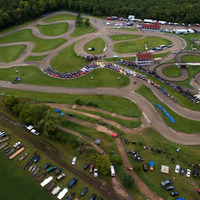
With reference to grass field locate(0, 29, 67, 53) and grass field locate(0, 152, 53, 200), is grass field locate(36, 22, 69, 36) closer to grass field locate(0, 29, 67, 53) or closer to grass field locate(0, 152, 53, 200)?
grass field locate(0, 29, 67, 53)

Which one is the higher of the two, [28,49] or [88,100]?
[28,49]

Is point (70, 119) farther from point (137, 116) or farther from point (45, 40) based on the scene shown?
point (45, 40)

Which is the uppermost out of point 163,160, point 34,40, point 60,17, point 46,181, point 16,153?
point 60,17

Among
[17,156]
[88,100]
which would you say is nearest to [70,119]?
[88,100]

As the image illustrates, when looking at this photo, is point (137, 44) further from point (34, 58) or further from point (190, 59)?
point (34, 58)

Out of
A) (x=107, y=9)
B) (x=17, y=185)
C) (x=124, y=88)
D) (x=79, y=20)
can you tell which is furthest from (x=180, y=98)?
(x=107, y=9)

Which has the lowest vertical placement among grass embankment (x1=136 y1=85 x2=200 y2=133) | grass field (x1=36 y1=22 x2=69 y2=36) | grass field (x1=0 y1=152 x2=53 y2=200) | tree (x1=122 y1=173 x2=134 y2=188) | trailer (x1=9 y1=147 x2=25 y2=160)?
grass field (x1=0 y1=152 x2=53 y2=200)

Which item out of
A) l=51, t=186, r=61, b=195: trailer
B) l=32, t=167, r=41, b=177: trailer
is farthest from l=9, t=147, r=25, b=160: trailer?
l=51, t=186, r=61, b=195: trailer
